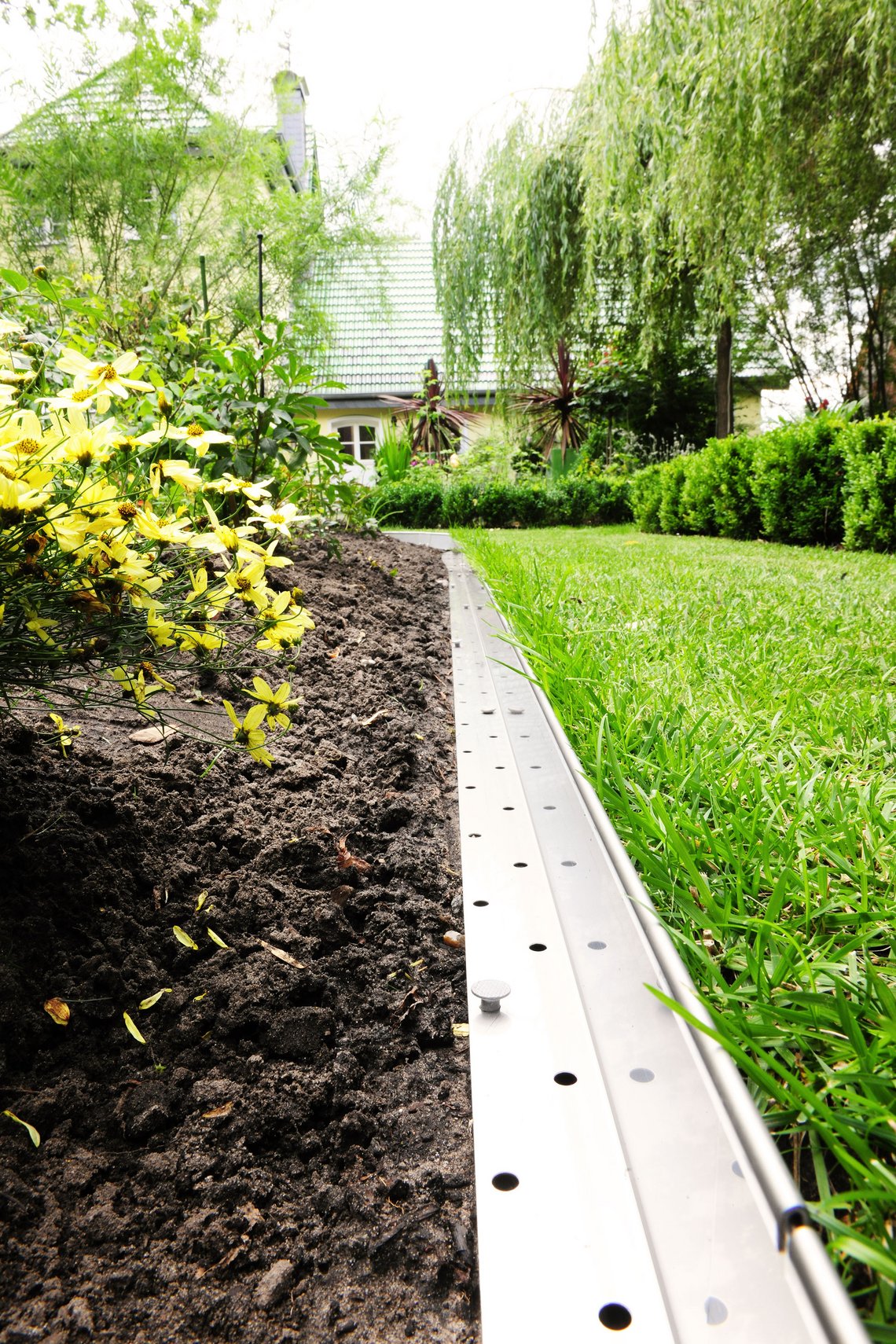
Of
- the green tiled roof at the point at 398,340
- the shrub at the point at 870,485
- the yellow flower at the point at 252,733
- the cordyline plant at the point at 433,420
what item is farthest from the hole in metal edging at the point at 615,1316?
the green tiled roof at the point at 398,340

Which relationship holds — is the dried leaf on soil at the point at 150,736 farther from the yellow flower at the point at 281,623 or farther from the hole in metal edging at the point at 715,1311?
the hole in metal edging at the point at 715,1311

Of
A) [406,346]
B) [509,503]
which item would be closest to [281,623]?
→ [509,503]

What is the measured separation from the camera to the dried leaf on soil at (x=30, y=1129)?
0.62 meters

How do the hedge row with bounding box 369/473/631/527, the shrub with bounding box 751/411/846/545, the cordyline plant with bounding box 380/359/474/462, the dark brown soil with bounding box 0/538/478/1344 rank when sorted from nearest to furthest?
the dark brown soil with bounding box 0/538/478/1344
the shrub with bounding box 751/411/846/545
the hedge row with bounding box 369/473/631/527
the cordyline plant with bounding box 380/359/474/462

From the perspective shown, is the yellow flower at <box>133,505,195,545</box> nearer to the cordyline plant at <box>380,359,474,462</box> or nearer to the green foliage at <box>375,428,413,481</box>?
the green foliage at <box>375,428,413,481</box>

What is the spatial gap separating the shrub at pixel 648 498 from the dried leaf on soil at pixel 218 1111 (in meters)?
7.76

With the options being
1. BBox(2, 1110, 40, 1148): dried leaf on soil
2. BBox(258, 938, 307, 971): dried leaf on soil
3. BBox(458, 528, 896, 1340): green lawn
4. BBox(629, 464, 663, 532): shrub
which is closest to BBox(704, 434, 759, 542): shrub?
BBox(629, 464, 663, 532): shrub

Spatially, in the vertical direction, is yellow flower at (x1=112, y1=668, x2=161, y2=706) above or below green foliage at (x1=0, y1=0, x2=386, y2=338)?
below

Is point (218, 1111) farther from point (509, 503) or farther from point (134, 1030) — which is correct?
Result: point (509, 503)

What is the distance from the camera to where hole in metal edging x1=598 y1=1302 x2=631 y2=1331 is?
41cm

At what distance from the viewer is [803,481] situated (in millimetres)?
5508

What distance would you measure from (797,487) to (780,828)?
A: 526cm

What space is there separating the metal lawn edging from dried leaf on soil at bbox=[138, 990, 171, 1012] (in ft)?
1.07

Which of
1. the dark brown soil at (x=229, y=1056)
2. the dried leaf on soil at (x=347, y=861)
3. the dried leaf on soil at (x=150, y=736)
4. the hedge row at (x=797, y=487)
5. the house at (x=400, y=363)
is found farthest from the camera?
the house at (x=400, y=363)
